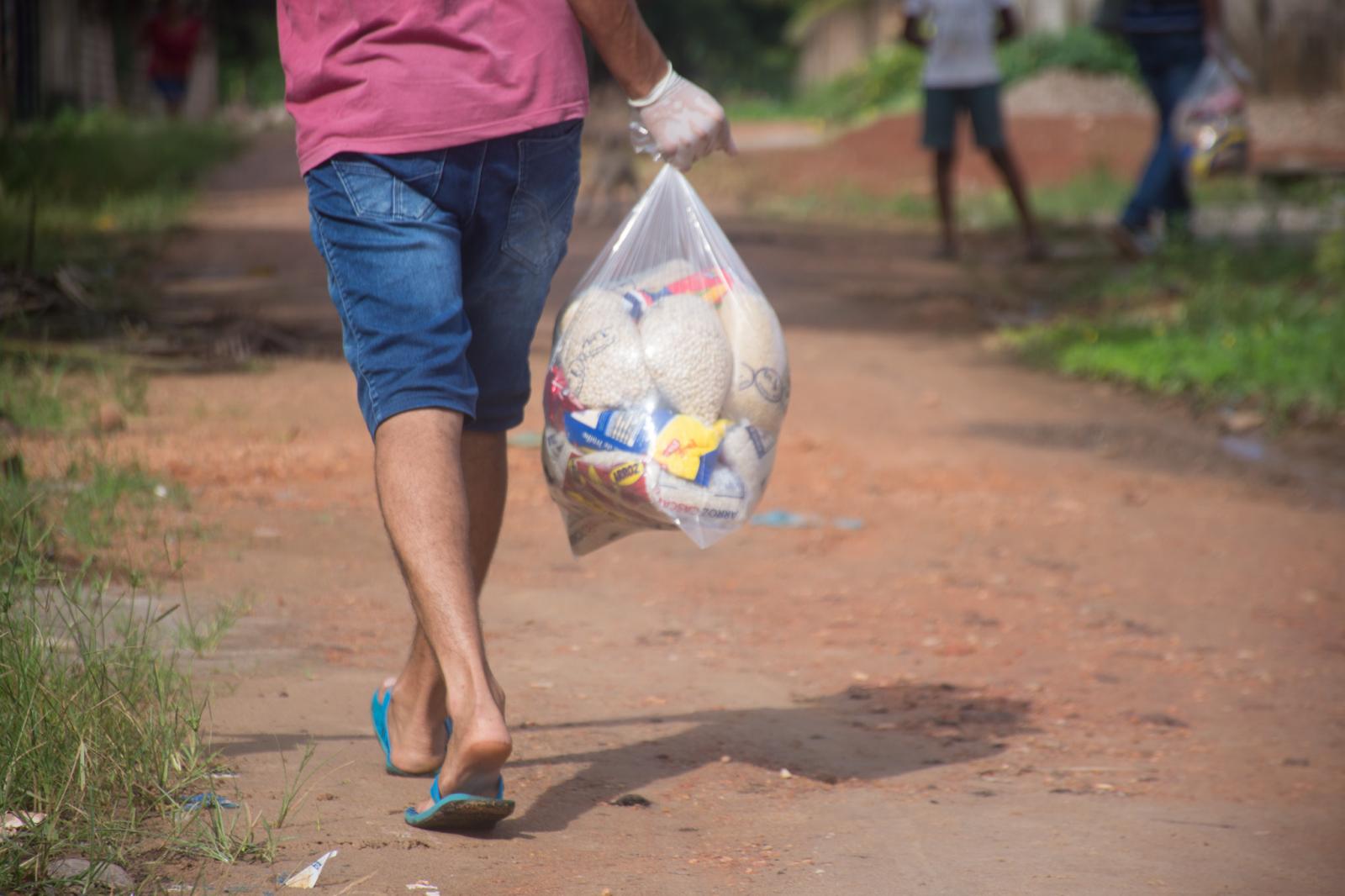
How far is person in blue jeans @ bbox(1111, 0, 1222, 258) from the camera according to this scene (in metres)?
7.85

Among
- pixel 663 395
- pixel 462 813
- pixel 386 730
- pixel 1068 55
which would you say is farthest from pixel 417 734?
pixel 1068 55

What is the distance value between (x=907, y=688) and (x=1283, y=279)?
5075mm

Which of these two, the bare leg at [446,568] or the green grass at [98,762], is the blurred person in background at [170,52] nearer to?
the green grass at [98,762]

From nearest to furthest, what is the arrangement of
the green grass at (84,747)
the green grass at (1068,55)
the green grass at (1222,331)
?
the green grass at (84,747)
the green grass at (1222,331)
the green grass at (1068,55)

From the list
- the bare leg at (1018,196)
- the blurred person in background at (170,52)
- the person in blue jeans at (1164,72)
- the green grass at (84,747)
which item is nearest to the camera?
the green grass at (84,747)

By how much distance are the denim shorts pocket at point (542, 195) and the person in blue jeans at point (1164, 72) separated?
20.1ft

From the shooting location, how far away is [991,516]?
445 cm

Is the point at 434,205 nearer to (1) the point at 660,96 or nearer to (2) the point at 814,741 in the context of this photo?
(1) the point at 660,96

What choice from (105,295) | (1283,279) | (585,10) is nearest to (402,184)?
(585,10)

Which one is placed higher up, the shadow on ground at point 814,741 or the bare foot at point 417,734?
the bare foot at point 417,734

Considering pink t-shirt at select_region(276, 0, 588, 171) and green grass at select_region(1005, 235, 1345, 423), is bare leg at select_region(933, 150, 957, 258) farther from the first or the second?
pink t-shirt at select_region(276, 0, 588, 171)

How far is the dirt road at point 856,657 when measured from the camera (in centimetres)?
221

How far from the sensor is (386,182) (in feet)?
6.95

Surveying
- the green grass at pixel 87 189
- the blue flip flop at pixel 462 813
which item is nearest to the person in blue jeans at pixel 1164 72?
the green grass at pixel 87 189
